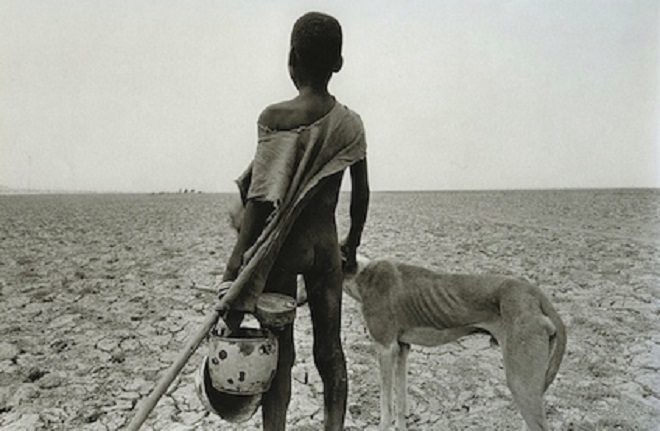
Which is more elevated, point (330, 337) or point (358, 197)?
point (358, 197)

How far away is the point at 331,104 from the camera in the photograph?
9.46 ft

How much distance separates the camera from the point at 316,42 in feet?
9.16

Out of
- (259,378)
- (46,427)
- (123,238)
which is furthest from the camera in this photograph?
(123,238)

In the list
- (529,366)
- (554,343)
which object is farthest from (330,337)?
(554,343)

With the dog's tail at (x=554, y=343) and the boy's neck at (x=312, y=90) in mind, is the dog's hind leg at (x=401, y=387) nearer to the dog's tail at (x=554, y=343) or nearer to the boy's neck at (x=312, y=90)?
the dog's tail at (x=554, y=343)

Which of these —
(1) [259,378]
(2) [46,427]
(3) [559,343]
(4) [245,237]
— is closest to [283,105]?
(4) [245,237]

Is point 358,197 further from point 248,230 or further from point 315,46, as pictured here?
point 315,46

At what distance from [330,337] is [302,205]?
75 cm

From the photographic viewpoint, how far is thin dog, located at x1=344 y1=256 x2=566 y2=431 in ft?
12.3

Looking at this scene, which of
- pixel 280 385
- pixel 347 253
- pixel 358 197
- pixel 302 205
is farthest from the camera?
pixel 347 253

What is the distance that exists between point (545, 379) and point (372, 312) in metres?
1.37

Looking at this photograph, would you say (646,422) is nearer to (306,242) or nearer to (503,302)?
(503,302)

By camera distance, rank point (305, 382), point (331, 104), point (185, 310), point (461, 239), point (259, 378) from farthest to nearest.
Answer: point (461, 239) → point (185, 310) → point (305, 382) → point (331, 104) → point (259, 378)

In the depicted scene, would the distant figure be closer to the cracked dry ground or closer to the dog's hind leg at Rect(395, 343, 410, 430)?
the dog's hind leg at Rect(395, 343, 410, 430)
